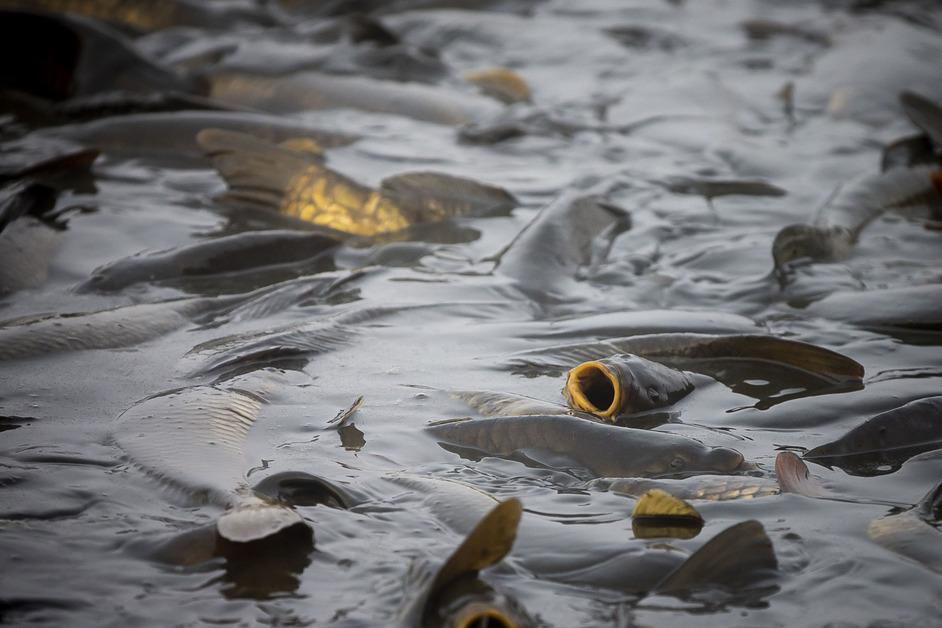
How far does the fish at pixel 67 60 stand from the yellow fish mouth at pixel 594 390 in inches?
153

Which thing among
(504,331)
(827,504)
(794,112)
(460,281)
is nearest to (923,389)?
(827,504)

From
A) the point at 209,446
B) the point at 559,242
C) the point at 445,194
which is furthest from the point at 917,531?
the point at 445,194

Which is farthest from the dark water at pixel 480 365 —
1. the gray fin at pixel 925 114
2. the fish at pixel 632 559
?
the gray fin at pixel 925 114

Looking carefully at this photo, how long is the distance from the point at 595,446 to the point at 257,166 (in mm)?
2505

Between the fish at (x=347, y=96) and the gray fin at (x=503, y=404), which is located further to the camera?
the fish at (x=347, y=96)

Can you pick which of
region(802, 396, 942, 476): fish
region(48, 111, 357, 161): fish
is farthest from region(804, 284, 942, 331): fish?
region(48, 111, 357, 161): fish

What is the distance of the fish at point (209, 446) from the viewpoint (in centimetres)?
223

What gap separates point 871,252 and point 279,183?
238cm

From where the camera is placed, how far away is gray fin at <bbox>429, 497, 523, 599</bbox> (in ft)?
6.57

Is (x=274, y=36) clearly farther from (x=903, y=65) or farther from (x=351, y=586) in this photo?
(x=351, y=586)

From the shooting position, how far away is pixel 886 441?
2.75m

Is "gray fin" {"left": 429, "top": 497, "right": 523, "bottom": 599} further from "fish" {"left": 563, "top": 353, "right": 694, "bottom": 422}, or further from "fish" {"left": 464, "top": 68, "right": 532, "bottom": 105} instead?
"fish" {"left": 464, "top": 68, "right": 532, "bottom": 105}

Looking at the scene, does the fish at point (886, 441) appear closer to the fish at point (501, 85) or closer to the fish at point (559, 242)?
the fish at point (559, 242)

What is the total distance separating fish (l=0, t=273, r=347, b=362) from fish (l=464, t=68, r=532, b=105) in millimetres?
3167
